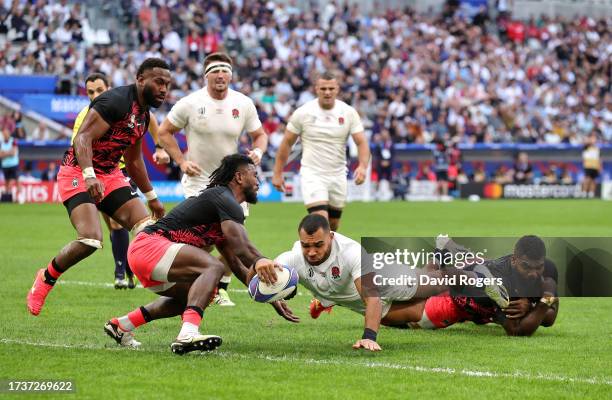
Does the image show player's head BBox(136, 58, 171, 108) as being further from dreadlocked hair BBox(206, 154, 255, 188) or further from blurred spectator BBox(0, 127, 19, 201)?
blurred spectator BBox(0, 127, 19, 201)

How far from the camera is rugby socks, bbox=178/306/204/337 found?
7766 mm

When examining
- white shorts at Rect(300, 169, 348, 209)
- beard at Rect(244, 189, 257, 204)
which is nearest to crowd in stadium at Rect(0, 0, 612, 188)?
white shorts at Rect(300, 169, 348, 209)

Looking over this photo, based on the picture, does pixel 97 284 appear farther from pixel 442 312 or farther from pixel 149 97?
pixel 442 312

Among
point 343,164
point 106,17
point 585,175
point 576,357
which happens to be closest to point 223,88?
point 343,164

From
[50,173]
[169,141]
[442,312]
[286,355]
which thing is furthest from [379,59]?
[286,355]

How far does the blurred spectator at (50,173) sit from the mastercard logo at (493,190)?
15100mm

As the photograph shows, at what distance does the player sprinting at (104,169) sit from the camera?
959cm

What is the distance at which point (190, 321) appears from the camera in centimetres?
780

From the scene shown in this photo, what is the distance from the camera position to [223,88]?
39.7ft

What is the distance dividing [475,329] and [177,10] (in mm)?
29052

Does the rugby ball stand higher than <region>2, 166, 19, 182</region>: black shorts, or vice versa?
the rugby ball

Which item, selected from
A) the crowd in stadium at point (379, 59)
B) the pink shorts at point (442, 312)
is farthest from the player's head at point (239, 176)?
the crowd in stadium at point (379, 59)

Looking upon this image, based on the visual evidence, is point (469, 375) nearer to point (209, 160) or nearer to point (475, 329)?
point (475, 329)

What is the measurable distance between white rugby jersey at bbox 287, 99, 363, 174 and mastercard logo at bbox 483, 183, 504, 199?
2401 cm
